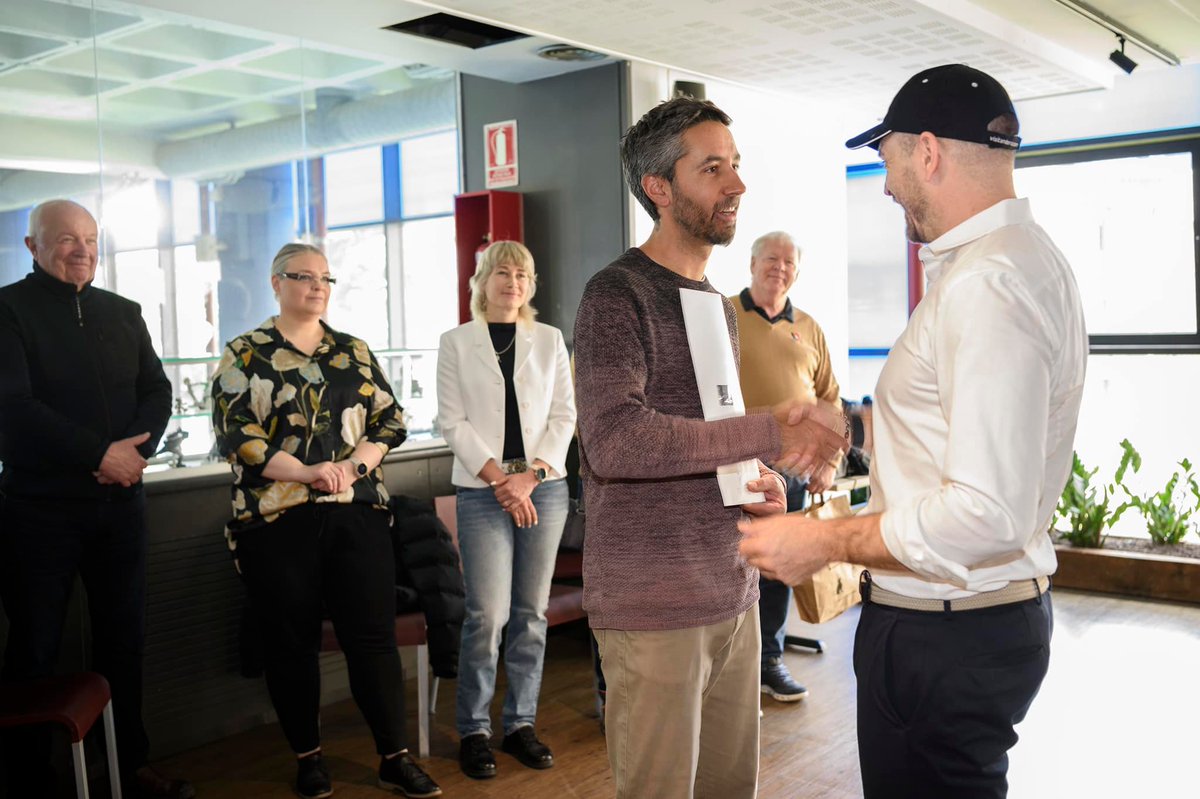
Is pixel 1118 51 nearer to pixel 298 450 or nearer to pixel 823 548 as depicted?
pixel 298 450

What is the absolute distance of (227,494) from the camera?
13.3 ft

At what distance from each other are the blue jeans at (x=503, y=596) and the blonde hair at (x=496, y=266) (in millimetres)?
653

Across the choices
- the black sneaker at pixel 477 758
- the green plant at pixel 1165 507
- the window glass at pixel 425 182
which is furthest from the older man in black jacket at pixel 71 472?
the green plant at pixel 1165 507

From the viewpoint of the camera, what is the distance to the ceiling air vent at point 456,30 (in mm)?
4219

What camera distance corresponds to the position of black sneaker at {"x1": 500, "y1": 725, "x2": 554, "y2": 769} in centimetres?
364

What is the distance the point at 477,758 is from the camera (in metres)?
3.58

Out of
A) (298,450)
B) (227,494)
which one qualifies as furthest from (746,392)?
(227,494)

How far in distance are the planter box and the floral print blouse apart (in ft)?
14.0

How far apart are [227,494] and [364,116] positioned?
8.45ft

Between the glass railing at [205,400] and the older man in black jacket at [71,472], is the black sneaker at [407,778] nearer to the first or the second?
the older man in black jacket at [71,472]

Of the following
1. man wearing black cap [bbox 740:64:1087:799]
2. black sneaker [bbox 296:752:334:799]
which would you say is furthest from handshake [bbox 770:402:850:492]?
black sneaker [bbox 296:752:334:799]

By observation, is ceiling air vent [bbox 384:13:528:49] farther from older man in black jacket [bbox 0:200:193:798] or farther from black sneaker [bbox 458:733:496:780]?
black sneaker [bbox 458:733:496:780]

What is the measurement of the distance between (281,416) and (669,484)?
1784 mm

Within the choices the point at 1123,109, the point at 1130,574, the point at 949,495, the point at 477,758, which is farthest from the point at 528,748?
the point at 1123,109
